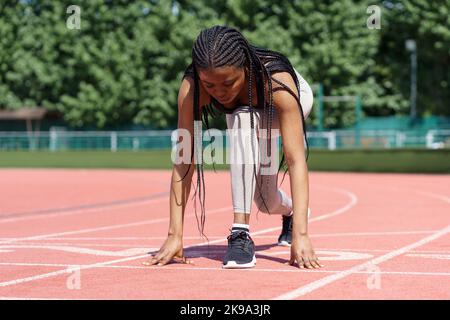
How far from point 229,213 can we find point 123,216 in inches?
64.0

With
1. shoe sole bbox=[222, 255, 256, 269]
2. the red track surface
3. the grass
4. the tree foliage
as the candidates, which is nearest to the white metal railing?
the grass

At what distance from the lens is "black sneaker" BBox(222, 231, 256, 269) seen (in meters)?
6.70

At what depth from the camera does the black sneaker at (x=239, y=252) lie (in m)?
6.70

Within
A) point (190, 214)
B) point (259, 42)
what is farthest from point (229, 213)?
point (259, 42)

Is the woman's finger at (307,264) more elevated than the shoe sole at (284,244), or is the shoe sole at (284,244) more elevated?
the woman's finger at (307,264)

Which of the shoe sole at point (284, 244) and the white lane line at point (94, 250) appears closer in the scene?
the white lane line at point (94, 250)

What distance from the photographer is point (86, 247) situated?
8.56m

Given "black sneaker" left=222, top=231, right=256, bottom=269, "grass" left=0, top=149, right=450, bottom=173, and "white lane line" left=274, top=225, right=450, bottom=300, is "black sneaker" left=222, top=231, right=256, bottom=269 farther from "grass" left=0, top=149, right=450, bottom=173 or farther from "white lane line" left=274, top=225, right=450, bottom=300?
"grass" left=0, top=149, right=450, bottom=173

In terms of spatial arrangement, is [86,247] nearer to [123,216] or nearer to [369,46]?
[123,216]

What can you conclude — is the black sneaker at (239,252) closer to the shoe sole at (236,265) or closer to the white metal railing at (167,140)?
the shoe sole at (236,265)

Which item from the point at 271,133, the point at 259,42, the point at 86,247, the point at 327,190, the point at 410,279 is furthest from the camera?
the point at 259,42

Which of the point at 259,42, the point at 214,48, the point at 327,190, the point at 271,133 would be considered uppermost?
the point at 259,42

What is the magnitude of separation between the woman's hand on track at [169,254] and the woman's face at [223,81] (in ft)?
4.28

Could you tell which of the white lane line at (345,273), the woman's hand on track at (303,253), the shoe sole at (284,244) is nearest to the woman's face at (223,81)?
the woman's hand on track at (303,253)
